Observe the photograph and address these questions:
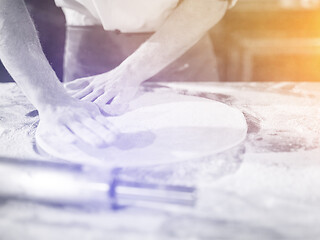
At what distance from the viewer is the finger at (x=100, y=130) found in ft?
1.54

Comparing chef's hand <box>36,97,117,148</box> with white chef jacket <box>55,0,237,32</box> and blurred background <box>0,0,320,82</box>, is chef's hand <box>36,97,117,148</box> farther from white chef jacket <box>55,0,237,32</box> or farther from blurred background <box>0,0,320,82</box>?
blurred background <box>0,0,320,82</box>

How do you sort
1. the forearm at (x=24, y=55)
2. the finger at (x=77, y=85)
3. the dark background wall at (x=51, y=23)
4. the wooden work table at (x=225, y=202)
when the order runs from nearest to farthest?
the wooden work table at (x=225, y=202) → the forearm at (x=24, y=55) → the finger at (x=77, y=85) → the dark background wall at (x=51, y=23)

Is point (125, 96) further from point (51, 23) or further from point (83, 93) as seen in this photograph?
point (51, 23)

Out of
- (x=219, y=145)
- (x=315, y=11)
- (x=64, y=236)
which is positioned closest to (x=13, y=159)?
(x=64, y=236)

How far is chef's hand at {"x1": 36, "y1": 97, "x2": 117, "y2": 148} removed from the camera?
47cm

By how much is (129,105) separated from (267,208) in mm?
357

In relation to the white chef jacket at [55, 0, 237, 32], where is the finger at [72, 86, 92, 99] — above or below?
below

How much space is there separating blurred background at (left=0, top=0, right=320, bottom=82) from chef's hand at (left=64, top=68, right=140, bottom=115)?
0.81m

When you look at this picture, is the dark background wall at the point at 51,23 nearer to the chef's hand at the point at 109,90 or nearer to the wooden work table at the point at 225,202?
the chef's hand at the point at 109,90

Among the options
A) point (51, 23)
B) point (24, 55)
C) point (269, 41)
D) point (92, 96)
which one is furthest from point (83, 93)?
point (269, 41)

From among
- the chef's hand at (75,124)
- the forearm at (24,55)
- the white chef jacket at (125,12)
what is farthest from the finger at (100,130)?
the white chef jacket at (125,12)

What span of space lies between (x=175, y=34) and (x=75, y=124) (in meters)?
0.41

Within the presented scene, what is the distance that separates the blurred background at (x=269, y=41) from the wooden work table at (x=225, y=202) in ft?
3.02

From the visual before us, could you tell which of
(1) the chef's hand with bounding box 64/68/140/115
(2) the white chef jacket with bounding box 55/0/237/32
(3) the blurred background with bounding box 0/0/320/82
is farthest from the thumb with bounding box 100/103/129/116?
(3) the blurred background with bounding box 0/0/320/82
